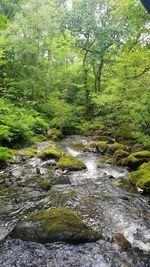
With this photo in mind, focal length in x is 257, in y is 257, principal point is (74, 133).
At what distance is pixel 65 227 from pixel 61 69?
21639 millimetres

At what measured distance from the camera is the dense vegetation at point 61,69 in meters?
15.3

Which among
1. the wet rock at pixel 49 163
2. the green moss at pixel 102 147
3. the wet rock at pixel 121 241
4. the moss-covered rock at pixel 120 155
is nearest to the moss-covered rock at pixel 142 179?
the moss-covered rock at pixel 120 155

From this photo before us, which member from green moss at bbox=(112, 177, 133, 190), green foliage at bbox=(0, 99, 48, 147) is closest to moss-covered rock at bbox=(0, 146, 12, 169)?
green foliage at bbox=(0, 99, 48, 147)

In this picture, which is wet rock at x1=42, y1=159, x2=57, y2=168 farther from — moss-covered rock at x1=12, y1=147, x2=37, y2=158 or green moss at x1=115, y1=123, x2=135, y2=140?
green moss at x1=115, y1=123, x2=135, y2=140

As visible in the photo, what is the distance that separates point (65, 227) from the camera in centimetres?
490

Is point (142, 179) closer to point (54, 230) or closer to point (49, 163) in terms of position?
point (49, 163)

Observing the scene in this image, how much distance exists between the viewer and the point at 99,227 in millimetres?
5480

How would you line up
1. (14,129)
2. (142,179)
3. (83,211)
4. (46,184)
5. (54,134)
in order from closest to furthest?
(83,211) → (46,184) → (142,179) → (14,129) → (54,134)

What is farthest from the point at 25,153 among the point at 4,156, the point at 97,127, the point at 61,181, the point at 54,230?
the point at 97,127

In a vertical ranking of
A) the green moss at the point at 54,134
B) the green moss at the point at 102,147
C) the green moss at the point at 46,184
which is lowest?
the green moss at the point at 54,134

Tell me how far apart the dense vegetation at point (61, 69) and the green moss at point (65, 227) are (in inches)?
328

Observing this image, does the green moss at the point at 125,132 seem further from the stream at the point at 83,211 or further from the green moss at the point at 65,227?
the green moss at the point at 65,227

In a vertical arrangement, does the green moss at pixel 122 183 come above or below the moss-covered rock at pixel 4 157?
below

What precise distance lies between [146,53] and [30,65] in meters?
10.7
